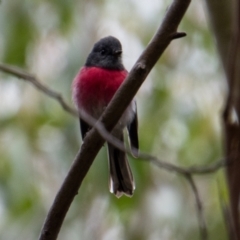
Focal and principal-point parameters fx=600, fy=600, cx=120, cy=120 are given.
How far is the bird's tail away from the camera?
3.10 metres

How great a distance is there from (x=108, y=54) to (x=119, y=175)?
68 cm

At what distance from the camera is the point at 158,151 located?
154 inches

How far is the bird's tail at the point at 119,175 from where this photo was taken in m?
3.10

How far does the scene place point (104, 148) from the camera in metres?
3.64

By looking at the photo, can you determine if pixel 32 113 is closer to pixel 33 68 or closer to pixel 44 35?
pixel 33 68

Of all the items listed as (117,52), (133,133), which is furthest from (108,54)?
(133,133)

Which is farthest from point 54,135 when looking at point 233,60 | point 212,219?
point 233,60

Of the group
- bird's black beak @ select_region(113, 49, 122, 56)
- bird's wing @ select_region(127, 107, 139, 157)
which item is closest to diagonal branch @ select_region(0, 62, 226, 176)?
bird's wing @ select_region(127, 107, 139, 157)

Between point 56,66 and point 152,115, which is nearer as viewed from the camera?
point 152,115

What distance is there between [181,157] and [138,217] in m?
0.51

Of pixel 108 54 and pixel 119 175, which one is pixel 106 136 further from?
pixel 108 54

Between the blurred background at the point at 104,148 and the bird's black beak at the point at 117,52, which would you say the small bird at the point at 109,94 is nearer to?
the bird's black beak at the point at 117,52

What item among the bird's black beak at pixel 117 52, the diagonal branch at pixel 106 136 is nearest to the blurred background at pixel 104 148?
the bird's black beak at pixel 117 52

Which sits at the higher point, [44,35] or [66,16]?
[66,16]
